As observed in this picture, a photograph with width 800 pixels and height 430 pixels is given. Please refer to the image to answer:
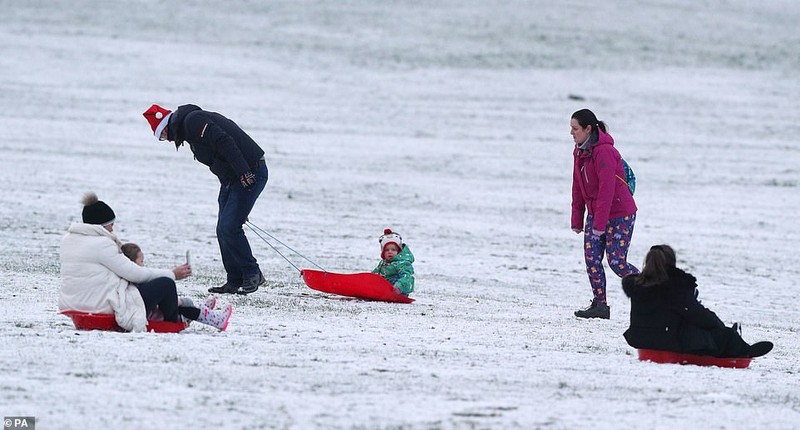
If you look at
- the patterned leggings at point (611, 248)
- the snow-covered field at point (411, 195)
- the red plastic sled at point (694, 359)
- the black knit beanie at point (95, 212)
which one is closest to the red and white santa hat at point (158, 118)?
the snow-covered field at point (411, 195)

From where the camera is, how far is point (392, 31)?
32.8 m

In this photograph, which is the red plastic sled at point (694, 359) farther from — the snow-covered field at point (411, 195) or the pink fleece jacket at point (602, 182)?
the pink fleece jacket at point (602, 182)

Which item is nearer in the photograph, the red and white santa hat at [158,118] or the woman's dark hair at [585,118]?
the woman's dark hair at [585,118]

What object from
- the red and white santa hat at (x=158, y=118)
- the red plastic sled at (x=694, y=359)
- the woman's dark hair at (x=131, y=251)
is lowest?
the red plastic sled at (x=694, y=359)

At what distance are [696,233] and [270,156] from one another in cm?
743

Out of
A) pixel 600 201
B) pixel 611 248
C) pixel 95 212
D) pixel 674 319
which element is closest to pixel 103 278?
pixel 95 212

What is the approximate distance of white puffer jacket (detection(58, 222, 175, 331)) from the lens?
6.19m

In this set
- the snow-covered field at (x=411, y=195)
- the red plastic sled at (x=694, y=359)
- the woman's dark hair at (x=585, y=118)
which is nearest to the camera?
the snow-covered field at (x=411, y=195)

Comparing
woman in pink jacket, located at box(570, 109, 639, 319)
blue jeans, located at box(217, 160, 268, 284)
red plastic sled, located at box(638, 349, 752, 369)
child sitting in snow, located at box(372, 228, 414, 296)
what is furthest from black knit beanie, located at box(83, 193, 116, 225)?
woman in pink jacket, located at box(570, 109, 639, 319)

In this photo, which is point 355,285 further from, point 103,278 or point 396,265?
point 103,278

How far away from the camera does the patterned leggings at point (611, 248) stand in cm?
812

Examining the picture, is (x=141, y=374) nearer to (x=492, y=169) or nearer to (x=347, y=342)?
(x=347, y=342)

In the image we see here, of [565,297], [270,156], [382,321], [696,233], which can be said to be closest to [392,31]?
[270,156]

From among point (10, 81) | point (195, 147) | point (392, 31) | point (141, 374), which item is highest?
point (392, 31)
